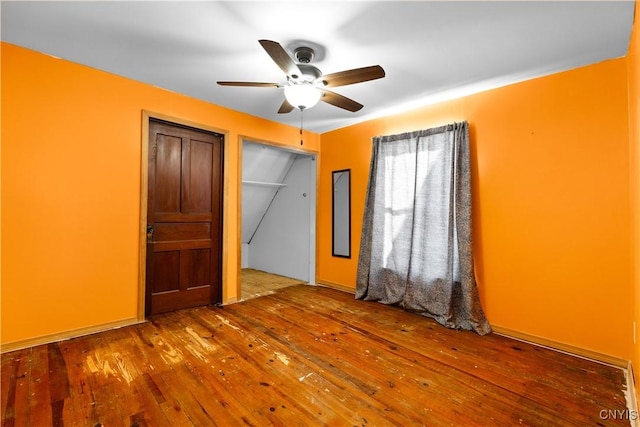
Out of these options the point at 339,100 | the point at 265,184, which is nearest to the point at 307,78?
the point at 339,100

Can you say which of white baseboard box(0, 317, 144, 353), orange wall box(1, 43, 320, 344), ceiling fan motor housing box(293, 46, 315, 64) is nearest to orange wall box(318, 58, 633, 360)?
ceiling fan motor housing box(293, 46, 315, 64)

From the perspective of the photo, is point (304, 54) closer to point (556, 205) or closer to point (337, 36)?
point (337, 36)

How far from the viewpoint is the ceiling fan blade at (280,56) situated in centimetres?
176

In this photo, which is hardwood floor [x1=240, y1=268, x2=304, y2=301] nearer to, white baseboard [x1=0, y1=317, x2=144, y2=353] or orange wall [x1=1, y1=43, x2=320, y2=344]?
white baseboard [x1=0, y1=317, x2=144, y2=353]

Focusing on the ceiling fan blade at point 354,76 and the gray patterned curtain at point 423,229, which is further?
the gray patterned curtain at point 423,229

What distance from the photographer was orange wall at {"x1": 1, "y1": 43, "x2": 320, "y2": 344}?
2.34 m

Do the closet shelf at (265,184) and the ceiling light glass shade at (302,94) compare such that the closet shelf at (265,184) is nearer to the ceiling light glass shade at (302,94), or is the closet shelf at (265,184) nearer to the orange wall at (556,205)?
the ceiling light glass shade at (302,94)

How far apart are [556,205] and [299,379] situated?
2596mm

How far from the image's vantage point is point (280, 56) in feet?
6.29

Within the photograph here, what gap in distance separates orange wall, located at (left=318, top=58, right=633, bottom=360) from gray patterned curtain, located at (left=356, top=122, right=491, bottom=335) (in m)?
0.17

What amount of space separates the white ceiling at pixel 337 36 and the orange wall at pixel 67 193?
26cm

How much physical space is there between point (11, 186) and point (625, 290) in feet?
16.1

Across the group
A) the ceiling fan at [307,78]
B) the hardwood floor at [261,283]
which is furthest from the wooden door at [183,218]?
the ceiling fan at [307,78]

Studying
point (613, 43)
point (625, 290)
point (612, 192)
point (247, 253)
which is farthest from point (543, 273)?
point (247, 253)
